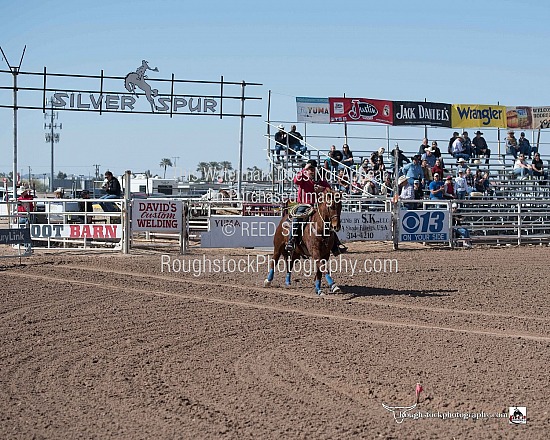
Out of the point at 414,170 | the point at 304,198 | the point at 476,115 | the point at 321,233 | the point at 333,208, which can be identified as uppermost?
the point at 476,115

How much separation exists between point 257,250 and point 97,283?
7.77 metres

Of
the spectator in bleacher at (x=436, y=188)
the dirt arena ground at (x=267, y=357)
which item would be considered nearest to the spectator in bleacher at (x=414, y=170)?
the spectator in bleacher at (x=436, y=188)

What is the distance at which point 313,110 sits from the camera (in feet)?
100

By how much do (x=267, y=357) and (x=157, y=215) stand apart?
12562 millimetres

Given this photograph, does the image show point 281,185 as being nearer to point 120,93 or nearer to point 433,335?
point 120,93

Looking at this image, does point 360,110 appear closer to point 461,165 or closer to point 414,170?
point 461,165

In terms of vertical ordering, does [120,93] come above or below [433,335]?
above

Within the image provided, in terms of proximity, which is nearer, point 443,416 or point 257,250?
point 443,416

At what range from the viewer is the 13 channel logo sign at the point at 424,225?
23781mm

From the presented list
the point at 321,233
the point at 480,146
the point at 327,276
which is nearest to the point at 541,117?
the point at 480,146

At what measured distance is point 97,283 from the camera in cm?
1557

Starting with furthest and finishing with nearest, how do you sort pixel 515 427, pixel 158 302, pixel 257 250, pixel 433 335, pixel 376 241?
pixel 376 241 → pixel 257 250 → pixel 158 302 → pixel 433 335 → pixel 515 427

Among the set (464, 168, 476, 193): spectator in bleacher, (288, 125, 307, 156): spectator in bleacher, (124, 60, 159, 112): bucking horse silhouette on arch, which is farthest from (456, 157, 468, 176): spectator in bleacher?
(124, 60, 159, 112): bucking horse silhouette on arch

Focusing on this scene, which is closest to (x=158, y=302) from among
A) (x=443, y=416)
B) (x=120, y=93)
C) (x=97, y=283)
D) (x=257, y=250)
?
(x=97, y=283)
